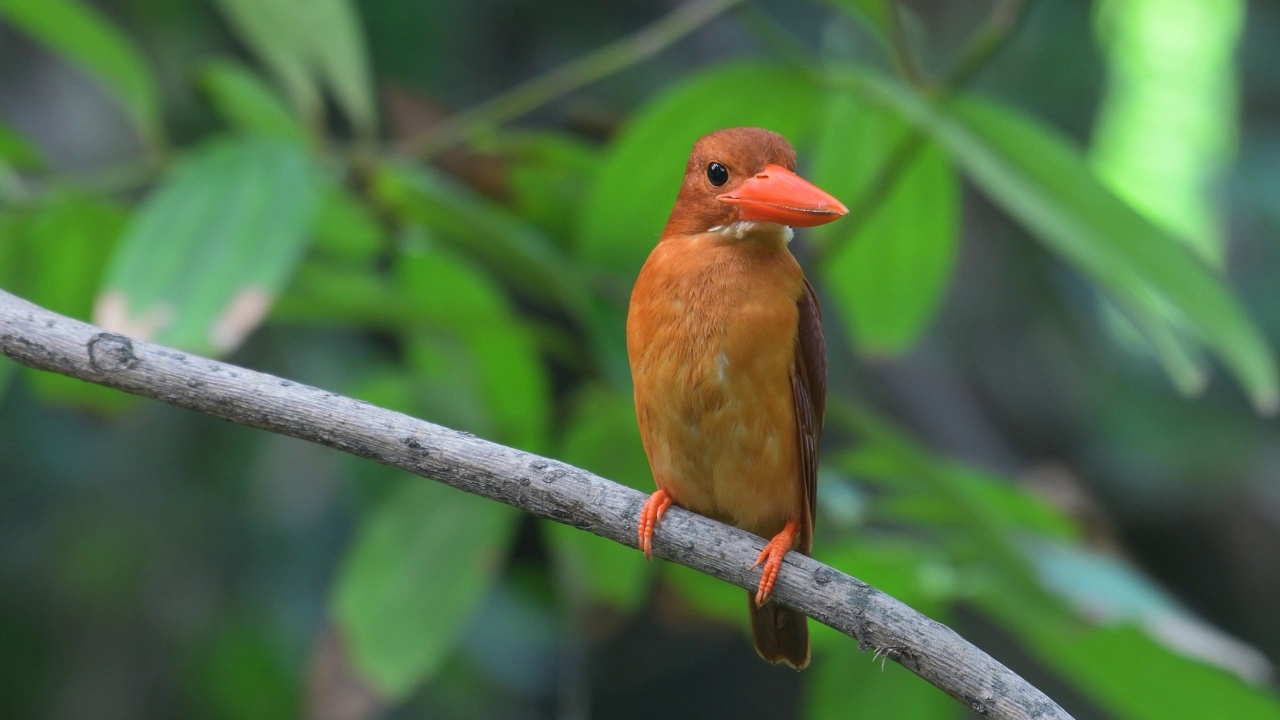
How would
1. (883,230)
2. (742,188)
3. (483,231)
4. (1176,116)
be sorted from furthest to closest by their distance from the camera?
(1176,116) < (883,230) < (483,231) < (742,188)

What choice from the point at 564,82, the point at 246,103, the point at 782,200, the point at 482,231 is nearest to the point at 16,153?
the point at 246,103

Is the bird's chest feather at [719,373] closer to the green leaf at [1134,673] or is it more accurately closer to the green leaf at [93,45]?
the green leaf at [1134,673]

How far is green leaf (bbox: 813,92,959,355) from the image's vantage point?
2750 millimetres

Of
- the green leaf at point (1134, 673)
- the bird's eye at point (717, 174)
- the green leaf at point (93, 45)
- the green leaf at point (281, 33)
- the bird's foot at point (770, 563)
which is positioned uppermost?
the green leaf at point (281, 33)

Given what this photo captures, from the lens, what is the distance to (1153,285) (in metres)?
2.15

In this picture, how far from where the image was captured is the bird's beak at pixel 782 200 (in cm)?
181

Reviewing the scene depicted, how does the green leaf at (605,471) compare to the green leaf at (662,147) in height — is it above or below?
below

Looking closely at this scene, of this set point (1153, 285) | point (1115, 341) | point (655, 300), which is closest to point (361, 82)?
point (655, 300)

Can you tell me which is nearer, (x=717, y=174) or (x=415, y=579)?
(x=717, y=174)

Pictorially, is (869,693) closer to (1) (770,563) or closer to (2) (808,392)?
(2) (808,392)

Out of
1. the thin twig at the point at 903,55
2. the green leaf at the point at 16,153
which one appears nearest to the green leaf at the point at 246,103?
the green leaf at the point at 16,153

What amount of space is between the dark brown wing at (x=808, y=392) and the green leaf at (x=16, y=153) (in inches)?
64.7

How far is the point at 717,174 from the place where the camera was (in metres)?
2.14

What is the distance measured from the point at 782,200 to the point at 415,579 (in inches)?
48.7
